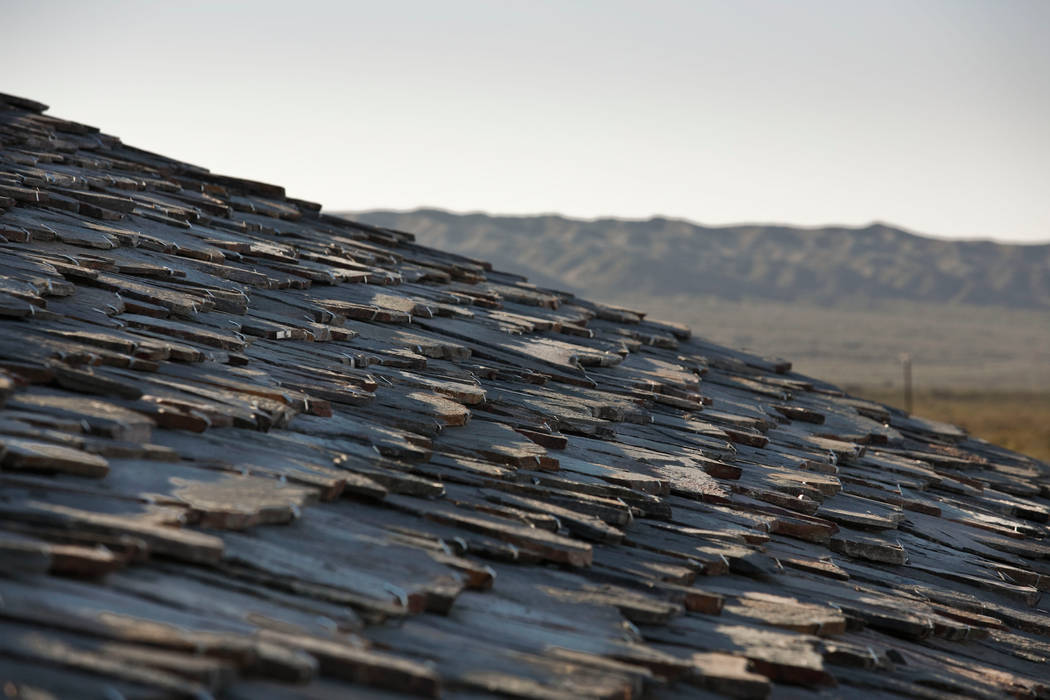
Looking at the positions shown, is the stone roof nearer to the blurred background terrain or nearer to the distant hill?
the blurred background terrain

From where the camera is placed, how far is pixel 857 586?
184 inches

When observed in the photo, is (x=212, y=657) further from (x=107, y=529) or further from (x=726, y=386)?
(x=726, y=386)

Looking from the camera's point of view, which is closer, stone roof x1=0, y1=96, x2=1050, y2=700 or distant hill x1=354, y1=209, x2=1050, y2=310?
stone roof x1=0, y1=96, x2=1050, y2=700

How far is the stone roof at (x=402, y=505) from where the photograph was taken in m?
2.66

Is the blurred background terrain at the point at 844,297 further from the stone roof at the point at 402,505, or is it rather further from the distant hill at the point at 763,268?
the stone roof at the point at 402,505

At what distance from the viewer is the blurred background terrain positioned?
11481 cm

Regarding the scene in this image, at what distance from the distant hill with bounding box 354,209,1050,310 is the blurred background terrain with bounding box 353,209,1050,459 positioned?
26cm

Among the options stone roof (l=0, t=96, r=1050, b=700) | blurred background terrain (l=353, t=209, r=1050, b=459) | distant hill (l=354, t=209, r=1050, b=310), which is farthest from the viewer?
distant hill (l=354, t=209, r=1050, b=310)

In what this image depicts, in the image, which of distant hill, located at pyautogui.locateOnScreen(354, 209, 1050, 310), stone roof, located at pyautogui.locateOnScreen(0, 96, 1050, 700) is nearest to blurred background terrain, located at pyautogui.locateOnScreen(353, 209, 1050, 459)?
distant hill, located at pyautogui.locateOnScreen(354, 209, 1050, 310)

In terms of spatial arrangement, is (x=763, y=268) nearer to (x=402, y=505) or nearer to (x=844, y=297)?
(x=844, y=297)

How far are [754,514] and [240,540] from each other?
8.54 feet

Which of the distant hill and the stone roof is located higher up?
the distant hill

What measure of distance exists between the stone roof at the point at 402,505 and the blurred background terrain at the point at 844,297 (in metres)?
79.1

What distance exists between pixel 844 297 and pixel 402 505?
7009 inches
